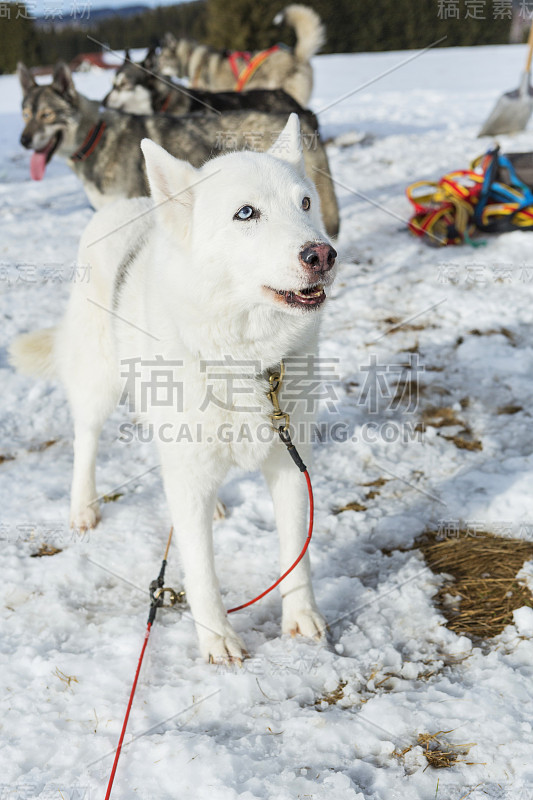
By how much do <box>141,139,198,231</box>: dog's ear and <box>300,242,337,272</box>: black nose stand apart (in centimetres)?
43

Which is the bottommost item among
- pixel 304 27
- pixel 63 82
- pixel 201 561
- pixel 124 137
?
pixel 201 561

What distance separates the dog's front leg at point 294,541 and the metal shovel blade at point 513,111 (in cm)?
832

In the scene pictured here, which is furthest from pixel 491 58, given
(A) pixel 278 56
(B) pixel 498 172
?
(B) pixel 498 172

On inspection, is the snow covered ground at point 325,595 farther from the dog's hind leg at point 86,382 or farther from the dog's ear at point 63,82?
the dog's ear at point 63,82

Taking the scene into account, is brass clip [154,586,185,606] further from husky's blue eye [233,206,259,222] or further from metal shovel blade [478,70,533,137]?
metal shovel blade [478,70,533,137]

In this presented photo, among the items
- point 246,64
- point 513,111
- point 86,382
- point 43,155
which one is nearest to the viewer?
point 86,382

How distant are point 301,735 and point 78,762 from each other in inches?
23.6

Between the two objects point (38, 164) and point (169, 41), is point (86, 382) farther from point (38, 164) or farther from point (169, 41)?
point (169, 41)

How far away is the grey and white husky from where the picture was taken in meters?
4.95

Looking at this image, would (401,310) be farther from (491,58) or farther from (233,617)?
(491,58)

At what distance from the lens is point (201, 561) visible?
2115mm

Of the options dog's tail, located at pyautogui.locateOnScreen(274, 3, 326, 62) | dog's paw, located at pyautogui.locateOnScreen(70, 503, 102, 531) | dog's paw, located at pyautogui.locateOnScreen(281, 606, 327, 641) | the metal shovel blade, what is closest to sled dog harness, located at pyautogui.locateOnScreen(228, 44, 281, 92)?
dog's tail, located at pyautogui.locateOnScreen(274, 3, 326, 62)

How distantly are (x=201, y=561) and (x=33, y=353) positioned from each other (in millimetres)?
1478

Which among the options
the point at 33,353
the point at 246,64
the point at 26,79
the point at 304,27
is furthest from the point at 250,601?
the point at 246,64
